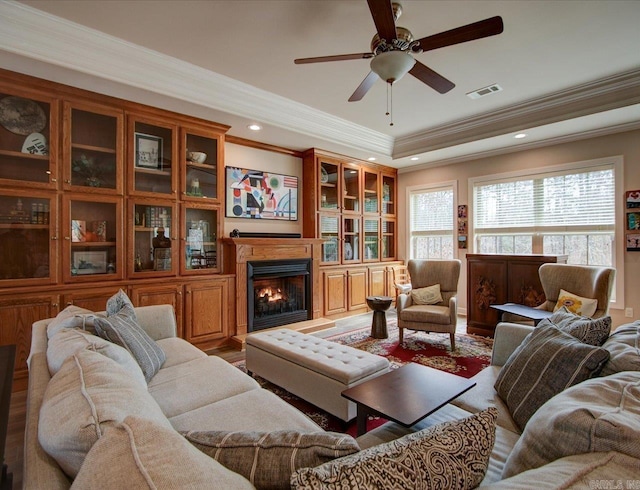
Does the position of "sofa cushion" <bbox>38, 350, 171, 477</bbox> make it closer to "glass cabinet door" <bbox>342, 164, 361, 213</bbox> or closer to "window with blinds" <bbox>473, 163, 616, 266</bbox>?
"glass cabinet door" <bbox>342, 164, 361, 213</bbox>

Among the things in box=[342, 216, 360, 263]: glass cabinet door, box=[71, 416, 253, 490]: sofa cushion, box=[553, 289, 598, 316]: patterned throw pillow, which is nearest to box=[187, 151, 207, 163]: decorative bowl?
box=[342, 216, 360, 263]: glass cabinet door

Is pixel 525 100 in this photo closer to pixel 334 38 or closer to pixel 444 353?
pixel 334 38

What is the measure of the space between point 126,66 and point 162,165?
100cm

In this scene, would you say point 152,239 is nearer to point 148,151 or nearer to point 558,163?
point 148,151

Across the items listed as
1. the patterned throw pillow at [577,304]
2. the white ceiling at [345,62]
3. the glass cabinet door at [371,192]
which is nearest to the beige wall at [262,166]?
the white ceiling at [345,62]

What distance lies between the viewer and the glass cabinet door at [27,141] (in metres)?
2.80

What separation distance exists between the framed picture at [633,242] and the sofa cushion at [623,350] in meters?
3.50

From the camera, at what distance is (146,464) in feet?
1.98

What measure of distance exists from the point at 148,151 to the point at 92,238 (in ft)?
3.47

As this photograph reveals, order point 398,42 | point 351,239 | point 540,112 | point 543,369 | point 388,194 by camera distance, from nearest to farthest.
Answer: point 543,369
point 398,42
point 540,112
point 351,239
point 388,194

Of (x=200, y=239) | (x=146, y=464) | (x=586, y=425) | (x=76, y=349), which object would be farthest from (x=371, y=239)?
(x=146, y=464)

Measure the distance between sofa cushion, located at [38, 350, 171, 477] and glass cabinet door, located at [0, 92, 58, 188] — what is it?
2.62 meters

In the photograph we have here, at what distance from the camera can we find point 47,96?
292cm

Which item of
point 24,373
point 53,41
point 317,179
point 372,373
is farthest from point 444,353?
point 53,41
